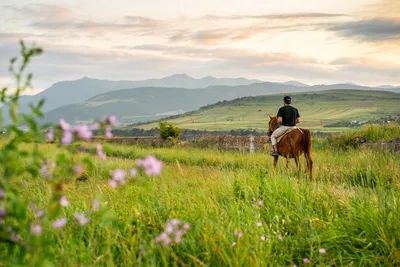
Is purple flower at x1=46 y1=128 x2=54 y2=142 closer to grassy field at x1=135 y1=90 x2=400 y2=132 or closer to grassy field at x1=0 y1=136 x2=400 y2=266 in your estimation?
grassy field at x1=0 y1=136 x2=400 y2=266

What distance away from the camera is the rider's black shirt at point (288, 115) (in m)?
14.7

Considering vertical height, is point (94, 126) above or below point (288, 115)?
above

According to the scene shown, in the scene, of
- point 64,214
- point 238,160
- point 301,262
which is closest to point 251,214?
point 301,262

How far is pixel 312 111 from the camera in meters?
173

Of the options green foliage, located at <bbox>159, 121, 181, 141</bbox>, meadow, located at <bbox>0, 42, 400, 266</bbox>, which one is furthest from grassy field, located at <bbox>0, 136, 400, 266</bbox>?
green foliage, located at <bbox>159, 121, 181, 141</bbox>

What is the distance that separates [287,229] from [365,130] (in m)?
18.6

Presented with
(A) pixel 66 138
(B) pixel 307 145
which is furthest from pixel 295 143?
(A) pixel 66 138

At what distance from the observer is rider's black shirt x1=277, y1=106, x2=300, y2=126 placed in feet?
48.1

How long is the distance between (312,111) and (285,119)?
164145 mm

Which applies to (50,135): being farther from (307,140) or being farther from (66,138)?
(307,140)

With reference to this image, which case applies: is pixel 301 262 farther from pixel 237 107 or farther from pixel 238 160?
pixel 237 107

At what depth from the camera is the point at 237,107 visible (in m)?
198

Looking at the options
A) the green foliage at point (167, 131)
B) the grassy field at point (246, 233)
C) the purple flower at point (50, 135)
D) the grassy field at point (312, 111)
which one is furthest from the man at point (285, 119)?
the grassy field at point (312, 111)

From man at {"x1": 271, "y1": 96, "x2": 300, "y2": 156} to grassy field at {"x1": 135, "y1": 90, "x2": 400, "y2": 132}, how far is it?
412 ft
